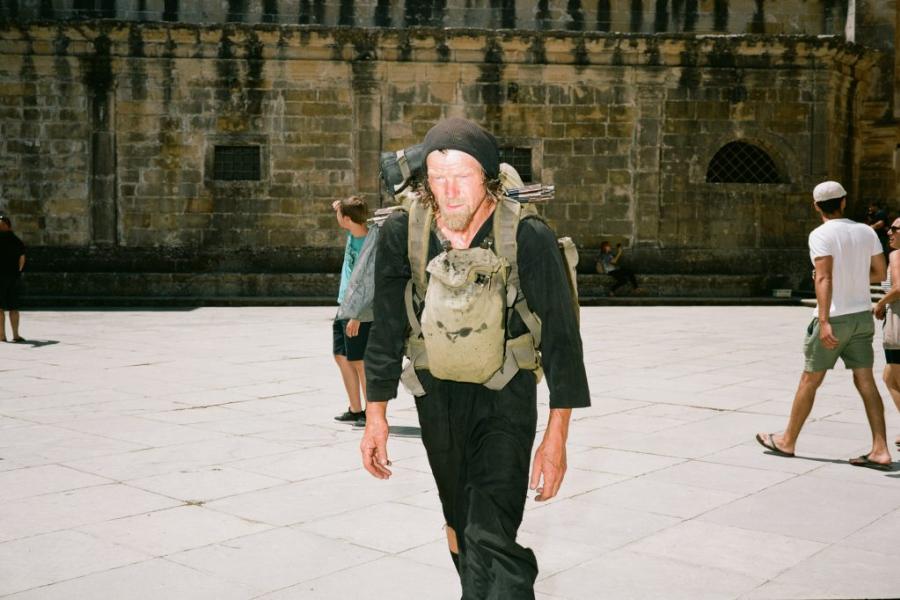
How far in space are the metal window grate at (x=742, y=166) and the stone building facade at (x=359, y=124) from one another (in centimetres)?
5

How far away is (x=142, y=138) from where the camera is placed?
21.5 metres

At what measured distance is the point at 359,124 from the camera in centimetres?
2164

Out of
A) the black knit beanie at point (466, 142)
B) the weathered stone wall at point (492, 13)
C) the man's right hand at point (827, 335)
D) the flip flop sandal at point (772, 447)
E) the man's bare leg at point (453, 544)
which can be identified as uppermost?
the weathered stone wall at point (492, 13)

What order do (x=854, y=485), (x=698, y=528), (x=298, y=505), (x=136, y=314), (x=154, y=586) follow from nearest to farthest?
(x=154, y=586)
(x=698, y=528)
(x=298, y=505)
(x=854, y=485)
(x=136, y=314)

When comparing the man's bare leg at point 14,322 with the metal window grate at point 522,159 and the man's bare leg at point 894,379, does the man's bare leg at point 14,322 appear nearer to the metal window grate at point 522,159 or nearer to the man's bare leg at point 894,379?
the man's bare leg at point 894,379

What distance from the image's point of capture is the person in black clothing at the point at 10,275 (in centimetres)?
1379

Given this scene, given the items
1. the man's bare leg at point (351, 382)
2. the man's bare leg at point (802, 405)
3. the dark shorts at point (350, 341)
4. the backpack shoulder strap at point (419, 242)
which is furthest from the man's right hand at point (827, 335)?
the backpack shoulder strap at point (419, 242)

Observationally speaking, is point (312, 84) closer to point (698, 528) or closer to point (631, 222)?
point (631, 222)

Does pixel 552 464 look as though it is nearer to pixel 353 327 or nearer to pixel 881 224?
pixel 353 327

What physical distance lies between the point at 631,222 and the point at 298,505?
17.6 metres

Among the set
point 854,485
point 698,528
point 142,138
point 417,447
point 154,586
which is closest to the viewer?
point 154,586

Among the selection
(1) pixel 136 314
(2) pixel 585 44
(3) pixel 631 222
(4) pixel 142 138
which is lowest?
(1) pixel 136 314

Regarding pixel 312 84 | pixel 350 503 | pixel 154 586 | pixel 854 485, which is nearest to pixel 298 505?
pixel 350 503

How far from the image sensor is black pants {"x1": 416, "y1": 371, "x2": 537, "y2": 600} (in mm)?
3152
